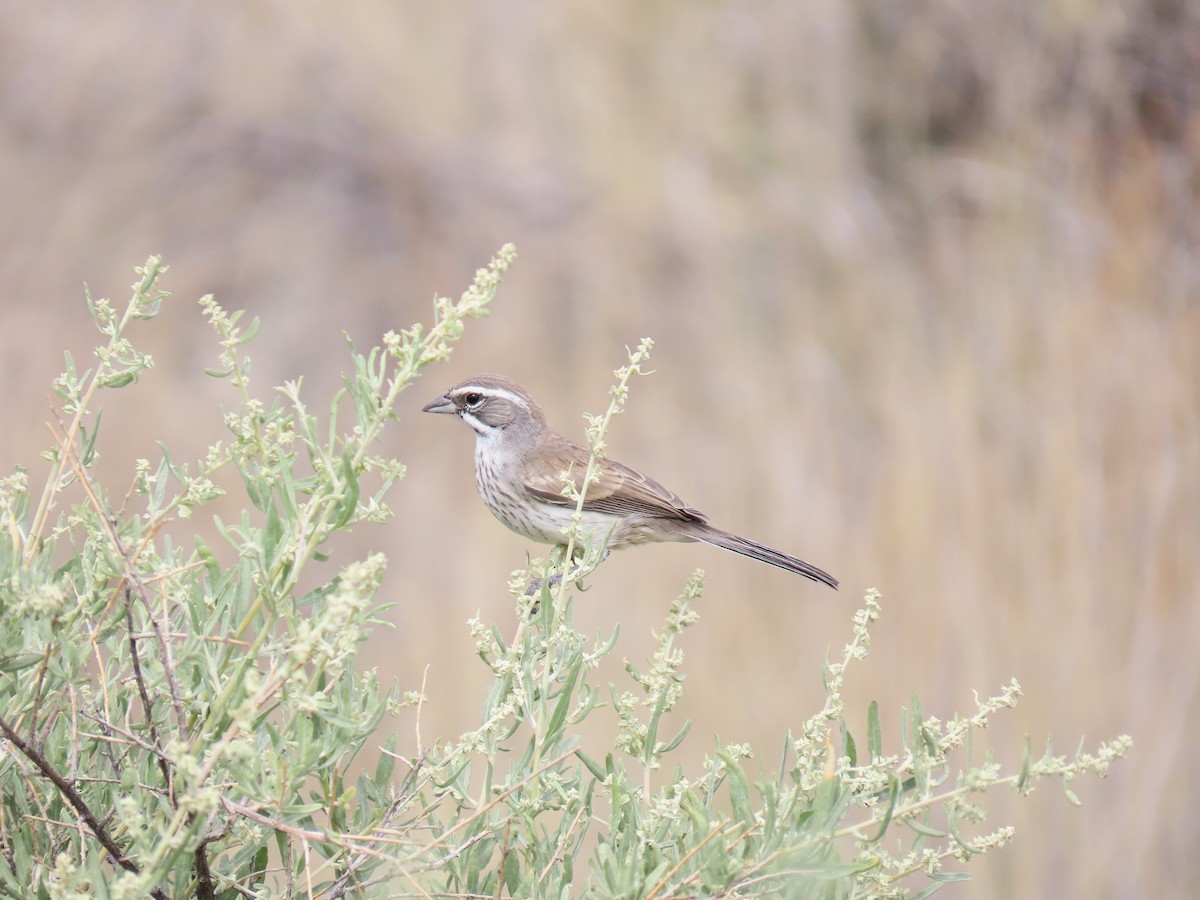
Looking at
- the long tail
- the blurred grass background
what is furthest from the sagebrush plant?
the blurred grass background

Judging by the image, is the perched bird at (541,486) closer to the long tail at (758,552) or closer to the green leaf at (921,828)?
the long tail at (758,552)

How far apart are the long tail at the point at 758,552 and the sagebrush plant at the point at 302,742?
1.72m

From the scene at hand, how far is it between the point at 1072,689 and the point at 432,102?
22.5 feet

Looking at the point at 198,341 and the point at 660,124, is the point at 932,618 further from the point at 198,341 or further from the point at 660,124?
the point at 198,341

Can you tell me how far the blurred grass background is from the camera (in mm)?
6309

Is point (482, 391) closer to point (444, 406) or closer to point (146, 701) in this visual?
point (444, 406)

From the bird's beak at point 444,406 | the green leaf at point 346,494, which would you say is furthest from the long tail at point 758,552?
the green leaf at point 346,494

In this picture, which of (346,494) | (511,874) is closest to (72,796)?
(346,494)

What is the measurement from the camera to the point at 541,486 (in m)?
4.46

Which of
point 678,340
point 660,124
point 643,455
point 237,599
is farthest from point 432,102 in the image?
point 237,599

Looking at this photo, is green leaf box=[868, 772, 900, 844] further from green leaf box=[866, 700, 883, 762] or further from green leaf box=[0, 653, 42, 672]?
green leaf box=[0, 653, 42, 672]

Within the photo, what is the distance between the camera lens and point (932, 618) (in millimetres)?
6430

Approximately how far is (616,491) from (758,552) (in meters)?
0.52

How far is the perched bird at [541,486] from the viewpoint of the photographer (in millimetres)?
4449
